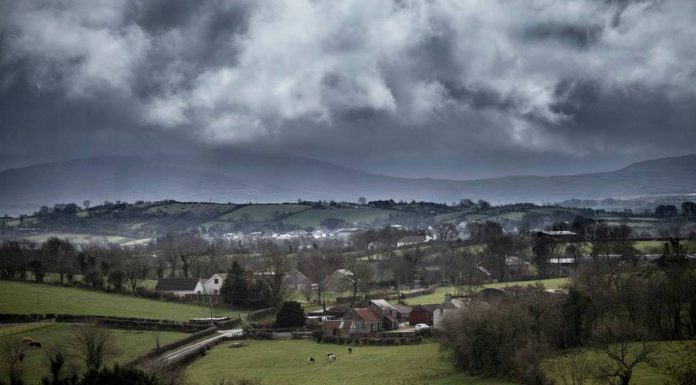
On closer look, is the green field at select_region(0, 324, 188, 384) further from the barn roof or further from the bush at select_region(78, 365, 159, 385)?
the barn roof

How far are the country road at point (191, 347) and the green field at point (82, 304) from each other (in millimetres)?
7403

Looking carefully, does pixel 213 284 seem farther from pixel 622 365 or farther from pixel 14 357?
pixel 622 365

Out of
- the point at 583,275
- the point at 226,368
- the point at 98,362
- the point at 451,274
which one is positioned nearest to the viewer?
the point at 98,362

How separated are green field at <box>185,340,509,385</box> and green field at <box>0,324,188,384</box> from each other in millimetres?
5235

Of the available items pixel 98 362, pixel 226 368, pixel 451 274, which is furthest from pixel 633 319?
pixel 451 274

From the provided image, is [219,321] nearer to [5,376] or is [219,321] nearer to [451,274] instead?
[5,376]

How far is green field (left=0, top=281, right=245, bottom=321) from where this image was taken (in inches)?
2842

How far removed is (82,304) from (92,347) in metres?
30.2

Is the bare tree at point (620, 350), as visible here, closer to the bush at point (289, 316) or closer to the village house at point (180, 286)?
the bush at point (289, 316)

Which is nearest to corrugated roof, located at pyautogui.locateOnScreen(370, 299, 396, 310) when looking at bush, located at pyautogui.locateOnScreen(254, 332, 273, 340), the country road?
bush, located at pyautogui.locateOnScreen(254, 332, 273, 340)

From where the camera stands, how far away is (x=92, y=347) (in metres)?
48.6

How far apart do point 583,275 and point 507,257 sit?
156 feet

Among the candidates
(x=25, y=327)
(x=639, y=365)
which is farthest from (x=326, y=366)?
(x=25, y=327)

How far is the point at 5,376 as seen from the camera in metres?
43.9
